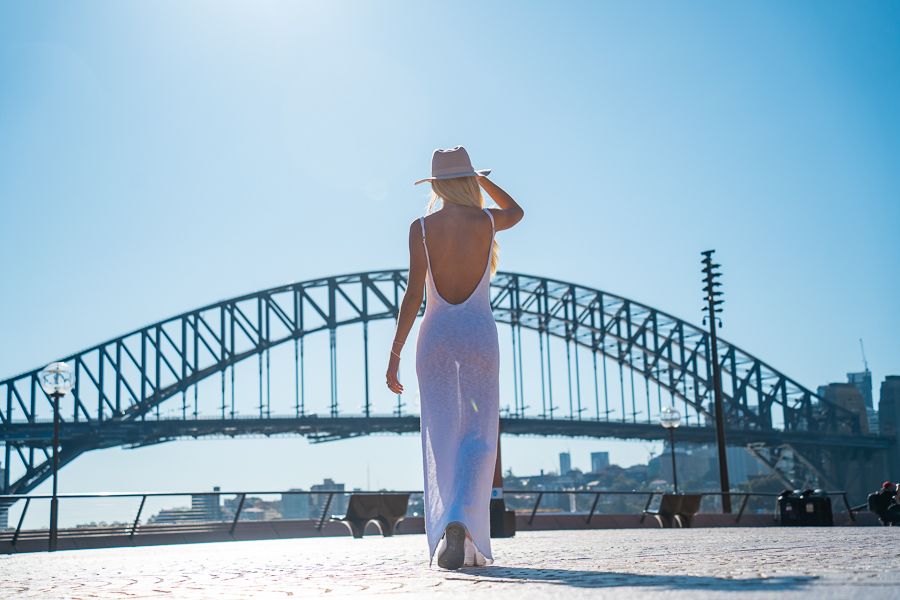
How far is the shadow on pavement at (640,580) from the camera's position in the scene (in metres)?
3.61

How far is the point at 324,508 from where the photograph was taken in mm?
21031

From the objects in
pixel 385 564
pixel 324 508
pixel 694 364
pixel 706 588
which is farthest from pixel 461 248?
pixel 694 364

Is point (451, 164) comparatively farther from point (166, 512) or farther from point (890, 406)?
point (890, 406)

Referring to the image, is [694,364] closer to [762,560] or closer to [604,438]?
[604,438]

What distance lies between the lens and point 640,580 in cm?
412

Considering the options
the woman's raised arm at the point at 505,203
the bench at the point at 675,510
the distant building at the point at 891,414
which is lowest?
the bench at the point at 675,510

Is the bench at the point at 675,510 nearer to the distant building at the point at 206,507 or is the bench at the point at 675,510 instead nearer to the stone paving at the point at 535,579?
the distant building at the point at 206,507

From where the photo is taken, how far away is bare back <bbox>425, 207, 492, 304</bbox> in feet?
19.5

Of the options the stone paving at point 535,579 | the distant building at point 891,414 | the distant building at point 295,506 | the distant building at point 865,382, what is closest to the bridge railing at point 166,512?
the distant building at point 295,506

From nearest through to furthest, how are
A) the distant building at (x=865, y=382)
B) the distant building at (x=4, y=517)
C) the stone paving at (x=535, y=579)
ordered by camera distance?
the stone paving at (x=535, y=579)
the distant building at (x=4, y=517)
the distant building at (x=865, y=382)

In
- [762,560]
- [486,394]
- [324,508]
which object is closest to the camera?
[762,560]

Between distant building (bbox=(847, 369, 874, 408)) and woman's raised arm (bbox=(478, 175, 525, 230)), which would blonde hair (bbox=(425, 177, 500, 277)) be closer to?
woman's raised arm (bbox=(478, 175, 525, 230))

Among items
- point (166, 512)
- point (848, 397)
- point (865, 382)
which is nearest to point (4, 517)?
point (166, 512)

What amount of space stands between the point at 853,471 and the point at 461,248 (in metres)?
88.8
